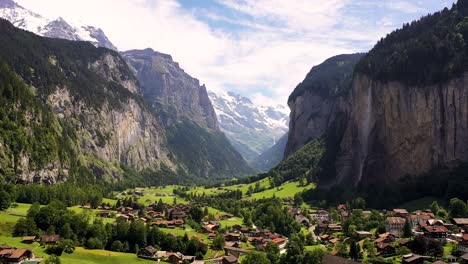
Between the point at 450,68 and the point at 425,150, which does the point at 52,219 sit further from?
the point at 450,68

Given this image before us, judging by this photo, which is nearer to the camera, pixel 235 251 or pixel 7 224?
pixel 7 224

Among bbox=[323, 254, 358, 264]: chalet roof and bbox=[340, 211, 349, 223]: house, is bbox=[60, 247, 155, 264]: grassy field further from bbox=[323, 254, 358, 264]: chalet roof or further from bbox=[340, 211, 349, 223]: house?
bbox=[340, 211, 349, 223]: house

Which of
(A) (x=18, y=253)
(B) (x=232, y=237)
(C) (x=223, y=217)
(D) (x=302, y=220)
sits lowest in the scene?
(B) (x=232, y=237)

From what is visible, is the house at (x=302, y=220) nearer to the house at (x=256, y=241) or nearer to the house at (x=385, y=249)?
the house at (x=256, y=241)

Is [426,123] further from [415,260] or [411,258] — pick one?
[415,260]

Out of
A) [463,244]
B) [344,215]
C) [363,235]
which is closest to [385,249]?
[463,244]

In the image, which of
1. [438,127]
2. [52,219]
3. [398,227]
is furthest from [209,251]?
[438,127]
